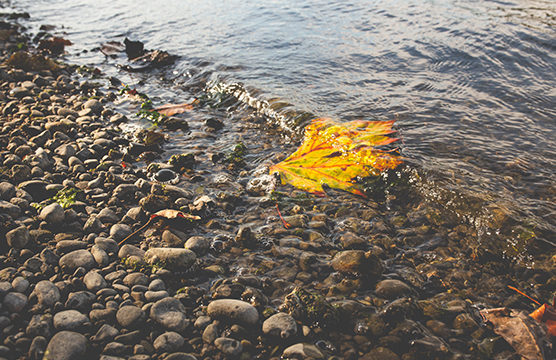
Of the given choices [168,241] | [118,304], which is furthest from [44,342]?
[168,241]

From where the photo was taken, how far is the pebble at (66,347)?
5.08 ft

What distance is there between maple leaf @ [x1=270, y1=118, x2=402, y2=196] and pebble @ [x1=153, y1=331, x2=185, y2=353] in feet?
5.55

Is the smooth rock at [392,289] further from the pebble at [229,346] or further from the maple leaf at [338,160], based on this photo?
the maple leaf at [338,160]

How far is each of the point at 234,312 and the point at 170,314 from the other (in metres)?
0.35

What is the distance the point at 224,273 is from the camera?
220 cm

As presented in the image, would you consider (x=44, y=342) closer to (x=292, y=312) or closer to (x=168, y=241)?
(x=168, y=241)

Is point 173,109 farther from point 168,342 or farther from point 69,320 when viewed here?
point 168,342

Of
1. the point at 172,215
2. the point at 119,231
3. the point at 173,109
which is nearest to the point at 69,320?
the point at 119,231

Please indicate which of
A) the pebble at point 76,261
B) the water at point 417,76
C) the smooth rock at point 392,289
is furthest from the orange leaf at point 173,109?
the smooth rock at point 392,289

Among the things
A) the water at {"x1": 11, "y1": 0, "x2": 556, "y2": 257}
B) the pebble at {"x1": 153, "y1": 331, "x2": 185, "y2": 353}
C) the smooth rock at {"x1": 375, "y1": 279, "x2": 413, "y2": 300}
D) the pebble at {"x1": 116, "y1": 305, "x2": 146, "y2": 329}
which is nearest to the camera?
the pebble at {"x1": 153, "y1": 331, "x2": 185, "y2": 353}

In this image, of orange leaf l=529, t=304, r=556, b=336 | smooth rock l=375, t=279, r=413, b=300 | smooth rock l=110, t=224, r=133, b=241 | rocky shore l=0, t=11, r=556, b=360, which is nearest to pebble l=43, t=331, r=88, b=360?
rocky shore l=0, t=11, r=556, b=360

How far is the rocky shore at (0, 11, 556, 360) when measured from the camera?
1.71 m

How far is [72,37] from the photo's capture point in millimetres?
9656

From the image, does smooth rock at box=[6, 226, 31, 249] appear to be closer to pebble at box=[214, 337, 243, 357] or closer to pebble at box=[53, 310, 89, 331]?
pebble at box=[53, 310, 89, 331]
